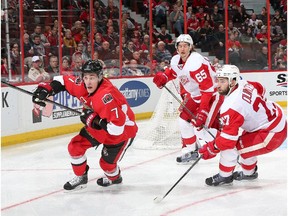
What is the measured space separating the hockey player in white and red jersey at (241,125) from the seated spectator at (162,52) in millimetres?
4409

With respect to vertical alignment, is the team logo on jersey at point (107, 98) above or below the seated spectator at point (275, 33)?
below

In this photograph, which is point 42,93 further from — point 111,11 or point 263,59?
point 263,59

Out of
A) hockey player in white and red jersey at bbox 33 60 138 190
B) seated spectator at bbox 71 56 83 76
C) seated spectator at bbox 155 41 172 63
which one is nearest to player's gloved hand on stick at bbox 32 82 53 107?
hockey player in white and red jersey at bbox 33 60 138 190

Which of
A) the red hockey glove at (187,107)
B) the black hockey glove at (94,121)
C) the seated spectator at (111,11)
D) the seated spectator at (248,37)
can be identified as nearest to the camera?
the black hockey glove at (94,121)

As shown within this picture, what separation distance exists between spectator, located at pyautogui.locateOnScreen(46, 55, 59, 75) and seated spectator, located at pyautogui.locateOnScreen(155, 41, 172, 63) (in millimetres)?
1955

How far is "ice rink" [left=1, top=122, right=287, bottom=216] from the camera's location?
3781mm

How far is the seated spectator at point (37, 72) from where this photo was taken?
263 inches

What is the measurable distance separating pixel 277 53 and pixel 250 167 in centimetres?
526

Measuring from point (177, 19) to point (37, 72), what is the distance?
2.96 metres

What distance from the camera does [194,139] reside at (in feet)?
17.3

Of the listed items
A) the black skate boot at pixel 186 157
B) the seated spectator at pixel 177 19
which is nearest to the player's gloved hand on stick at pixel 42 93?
the black skate boot at pixel 186 157

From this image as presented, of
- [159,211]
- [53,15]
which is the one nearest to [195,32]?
[53,15]

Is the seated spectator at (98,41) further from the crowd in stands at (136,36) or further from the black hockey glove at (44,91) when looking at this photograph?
the black hockey glove at (44,91)

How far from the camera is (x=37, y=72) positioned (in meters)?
6.80
